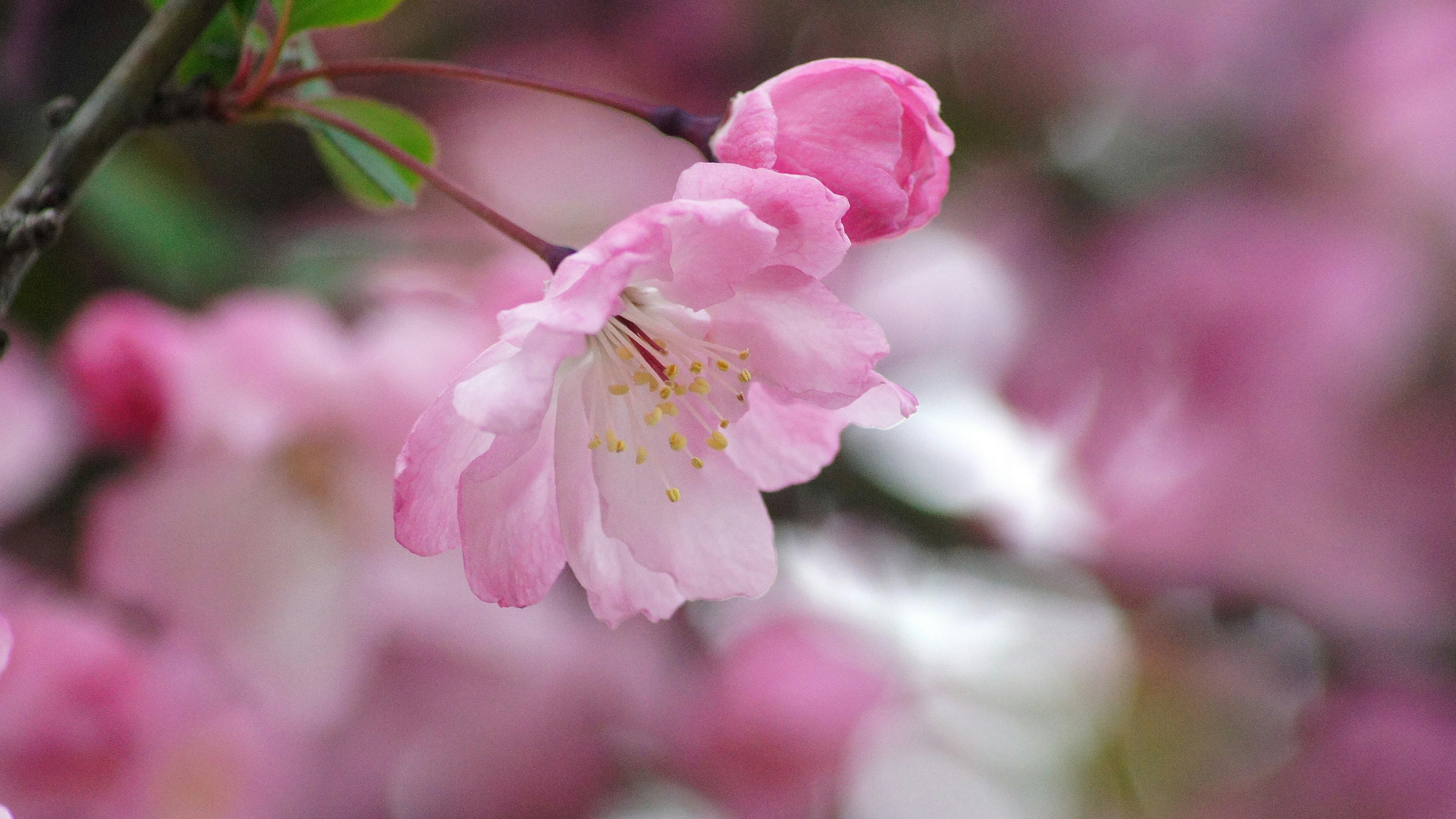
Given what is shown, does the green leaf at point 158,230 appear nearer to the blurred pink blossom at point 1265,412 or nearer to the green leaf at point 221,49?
the green leaf at point 221,49

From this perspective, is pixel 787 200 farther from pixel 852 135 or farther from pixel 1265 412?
pixel 1265 412

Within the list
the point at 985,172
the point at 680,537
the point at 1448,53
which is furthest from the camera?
the point at 985,172

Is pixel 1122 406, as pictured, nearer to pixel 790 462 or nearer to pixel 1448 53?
pixel 1448 53

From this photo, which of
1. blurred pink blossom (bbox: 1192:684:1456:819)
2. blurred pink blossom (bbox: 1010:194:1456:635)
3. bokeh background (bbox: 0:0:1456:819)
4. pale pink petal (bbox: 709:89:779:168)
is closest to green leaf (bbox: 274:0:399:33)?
pale pink petal (bbox: 709:89:779:168)

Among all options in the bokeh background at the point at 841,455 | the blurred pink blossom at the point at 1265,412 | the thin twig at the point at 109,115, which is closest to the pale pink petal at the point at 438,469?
the thin twig at the point at 109,115

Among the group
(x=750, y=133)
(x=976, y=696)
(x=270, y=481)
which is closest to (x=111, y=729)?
(x=270, y=481)

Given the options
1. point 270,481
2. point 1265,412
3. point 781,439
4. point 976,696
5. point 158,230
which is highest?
point 781,439

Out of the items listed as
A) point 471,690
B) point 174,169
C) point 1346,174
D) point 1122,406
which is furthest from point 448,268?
point 1346,174

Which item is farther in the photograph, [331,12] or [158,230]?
[158,230]
